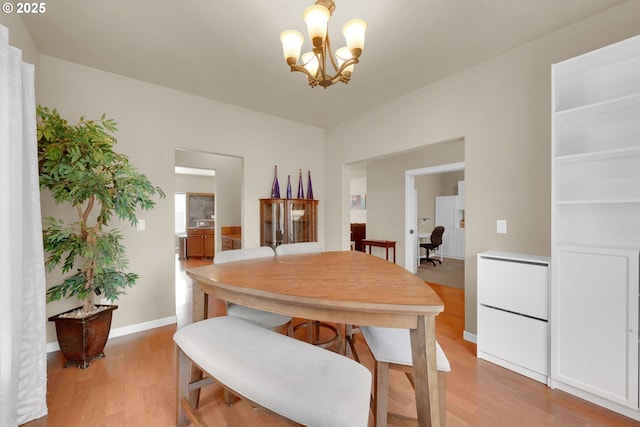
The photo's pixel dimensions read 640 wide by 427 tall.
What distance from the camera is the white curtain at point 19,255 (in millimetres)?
1280

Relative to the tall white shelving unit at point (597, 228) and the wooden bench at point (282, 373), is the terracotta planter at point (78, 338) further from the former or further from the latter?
the tall white shelving unit at point (597, 228)

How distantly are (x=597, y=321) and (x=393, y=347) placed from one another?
1455 millimetres

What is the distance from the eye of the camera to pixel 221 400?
169 centimetres

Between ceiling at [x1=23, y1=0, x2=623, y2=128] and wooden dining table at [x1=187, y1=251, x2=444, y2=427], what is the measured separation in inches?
69.1

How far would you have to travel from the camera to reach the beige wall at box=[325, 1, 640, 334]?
78.5 inches

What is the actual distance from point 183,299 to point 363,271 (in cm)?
324

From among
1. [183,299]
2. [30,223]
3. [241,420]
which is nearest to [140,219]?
[30,223]

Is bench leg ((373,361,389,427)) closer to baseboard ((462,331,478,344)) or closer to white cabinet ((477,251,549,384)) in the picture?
white cabinet ((477,251,549,384))

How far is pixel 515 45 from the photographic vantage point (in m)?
2.19

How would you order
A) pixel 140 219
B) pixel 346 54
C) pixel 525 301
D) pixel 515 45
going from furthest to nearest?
pixel 140 219
pixel 515 45
pixel 525 301
pixel 346 54

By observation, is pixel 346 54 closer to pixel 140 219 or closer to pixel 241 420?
pixel 241 420

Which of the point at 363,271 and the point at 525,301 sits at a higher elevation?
the point at 363,271

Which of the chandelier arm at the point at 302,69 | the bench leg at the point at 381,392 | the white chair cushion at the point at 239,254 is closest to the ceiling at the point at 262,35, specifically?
the chandelier arm at the point at 302,69

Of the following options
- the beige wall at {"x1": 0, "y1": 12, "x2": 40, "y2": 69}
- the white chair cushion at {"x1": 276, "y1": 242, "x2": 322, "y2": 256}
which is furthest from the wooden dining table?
the beige wall at {"x1": 0, "y1": 12, "x2": 40, "y2": 69}
